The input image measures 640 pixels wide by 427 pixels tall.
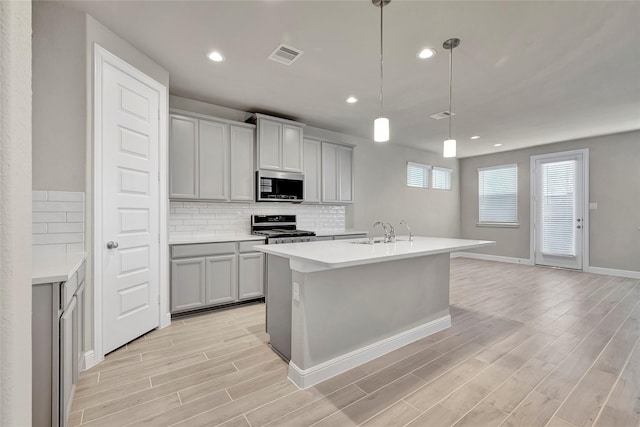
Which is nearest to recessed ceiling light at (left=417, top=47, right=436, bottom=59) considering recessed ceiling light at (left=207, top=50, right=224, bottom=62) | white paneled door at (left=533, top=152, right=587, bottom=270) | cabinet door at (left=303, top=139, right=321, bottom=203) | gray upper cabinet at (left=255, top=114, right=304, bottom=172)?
recessed ceiling light at (left=207, top=50, right=224, bottom=62)

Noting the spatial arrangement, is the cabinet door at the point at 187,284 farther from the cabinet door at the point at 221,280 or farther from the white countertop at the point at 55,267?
the white countertop at the point at 55,267

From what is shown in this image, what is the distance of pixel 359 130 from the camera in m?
5.29

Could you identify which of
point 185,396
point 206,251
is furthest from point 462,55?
point 185,396

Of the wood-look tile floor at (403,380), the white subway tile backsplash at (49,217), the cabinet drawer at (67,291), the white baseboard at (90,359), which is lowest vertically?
the wood-look tile floor at (403,380)

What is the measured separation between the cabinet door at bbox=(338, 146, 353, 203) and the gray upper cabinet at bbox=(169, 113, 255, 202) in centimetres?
159

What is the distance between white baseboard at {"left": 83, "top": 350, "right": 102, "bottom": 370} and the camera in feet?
7.48

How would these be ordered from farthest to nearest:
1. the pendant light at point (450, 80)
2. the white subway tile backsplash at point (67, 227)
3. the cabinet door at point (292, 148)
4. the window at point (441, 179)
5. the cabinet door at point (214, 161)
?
the window at point (441, 179), the cabinet door at point (292, 148), the cabinet door at point (214, 161), the pendant light at point (450, 80), the white subway tile backsplash at point (67, 227)

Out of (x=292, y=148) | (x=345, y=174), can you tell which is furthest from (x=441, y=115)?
(x=292, y=148)

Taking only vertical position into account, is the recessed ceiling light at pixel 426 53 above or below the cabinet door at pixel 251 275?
above

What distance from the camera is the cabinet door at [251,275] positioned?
3709 mm

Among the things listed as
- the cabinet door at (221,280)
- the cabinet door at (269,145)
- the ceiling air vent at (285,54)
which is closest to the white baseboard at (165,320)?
the cabinet door at (221,280)

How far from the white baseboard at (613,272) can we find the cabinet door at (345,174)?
15.8 feet

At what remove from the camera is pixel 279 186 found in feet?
14.0

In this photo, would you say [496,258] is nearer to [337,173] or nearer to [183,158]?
[337,173]
